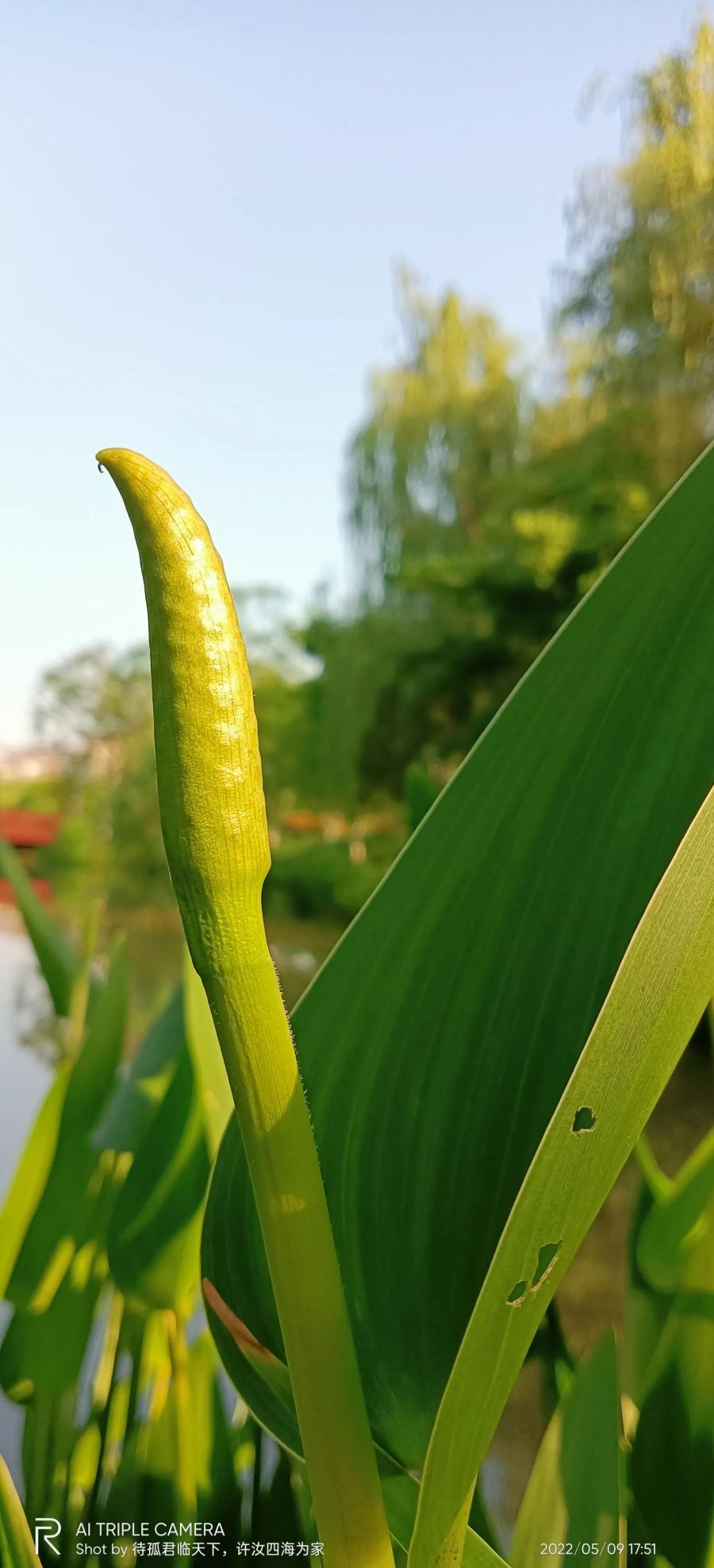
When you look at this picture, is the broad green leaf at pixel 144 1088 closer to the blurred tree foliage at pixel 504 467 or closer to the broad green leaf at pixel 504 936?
the broad green leaf at pixel 504 936

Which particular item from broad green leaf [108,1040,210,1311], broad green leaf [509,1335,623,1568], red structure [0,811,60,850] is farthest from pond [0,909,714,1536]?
red structure [0,811,60,850]

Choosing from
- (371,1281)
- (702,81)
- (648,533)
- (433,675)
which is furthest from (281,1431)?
(702,81)

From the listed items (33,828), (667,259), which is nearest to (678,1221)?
(667,259)

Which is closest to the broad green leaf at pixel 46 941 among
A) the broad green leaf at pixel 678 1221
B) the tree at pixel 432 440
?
the broad green leaf at pixel 678 1221

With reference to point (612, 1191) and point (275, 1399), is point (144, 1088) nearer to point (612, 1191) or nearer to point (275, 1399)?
point (275, 1399)

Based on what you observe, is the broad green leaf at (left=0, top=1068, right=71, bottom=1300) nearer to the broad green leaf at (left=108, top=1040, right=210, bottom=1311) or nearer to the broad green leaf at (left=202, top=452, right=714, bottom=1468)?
the broad green leaf at (left=108, top=1040, right=210, bottom=1311)

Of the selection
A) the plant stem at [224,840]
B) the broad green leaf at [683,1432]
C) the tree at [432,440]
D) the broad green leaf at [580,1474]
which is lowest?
the broad green leaf at [683,1432]
